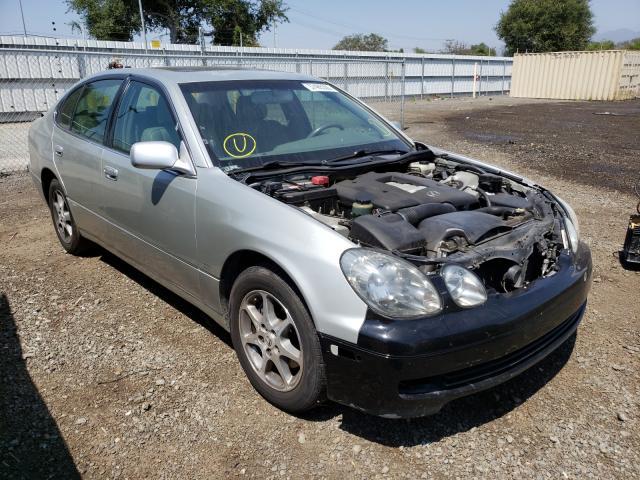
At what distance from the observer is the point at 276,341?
2672 millimetres

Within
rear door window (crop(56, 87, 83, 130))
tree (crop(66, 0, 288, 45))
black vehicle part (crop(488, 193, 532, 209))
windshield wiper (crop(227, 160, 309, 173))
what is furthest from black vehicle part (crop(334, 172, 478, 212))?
tree (crop(66, 0, 288, 45))

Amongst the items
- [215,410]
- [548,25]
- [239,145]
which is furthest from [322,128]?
[548,25]

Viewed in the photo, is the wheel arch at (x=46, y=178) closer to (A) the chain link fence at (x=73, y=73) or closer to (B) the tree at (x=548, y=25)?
(A) the chain link fence at (x=73, y=73)

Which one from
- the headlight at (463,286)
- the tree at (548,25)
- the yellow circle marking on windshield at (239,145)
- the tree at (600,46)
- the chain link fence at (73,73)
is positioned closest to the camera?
the headlight at (463,286)

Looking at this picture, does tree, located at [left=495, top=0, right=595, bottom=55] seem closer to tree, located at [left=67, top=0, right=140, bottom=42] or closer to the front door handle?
tree, located at [left=67, top=0, right=140, bottom=42]

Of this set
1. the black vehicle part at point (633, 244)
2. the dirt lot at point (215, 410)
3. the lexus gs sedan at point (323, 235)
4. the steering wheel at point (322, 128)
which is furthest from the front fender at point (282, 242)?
the black vehicle part at point (633, 244)

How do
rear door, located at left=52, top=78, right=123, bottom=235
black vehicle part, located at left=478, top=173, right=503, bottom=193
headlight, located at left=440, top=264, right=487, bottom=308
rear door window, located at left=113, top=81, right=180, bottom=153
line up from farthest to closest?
rear door, located at left=52, top=78, right=123, bottom=235, black vehicle part, located at left=478, top=173, right=503, bottom=193, rear door window, located at left=113, top=81, right=180, bottom=153, headlight, located at left=440, top=264, right=487, bottom=308

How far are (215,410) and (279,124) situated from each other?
189 cm

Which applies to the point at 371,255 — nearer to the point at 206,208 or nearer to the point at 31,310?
the point at 206,208

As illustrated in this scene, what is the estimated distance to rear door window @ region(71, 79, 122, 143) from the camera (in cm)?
404

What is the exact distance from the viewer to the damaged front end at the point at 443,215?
252cm

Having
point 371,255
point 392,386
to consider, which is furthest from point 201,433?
point 371,255

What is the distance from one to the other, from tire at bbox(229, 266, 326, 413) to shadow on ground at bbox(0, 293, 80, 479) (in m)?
0.97

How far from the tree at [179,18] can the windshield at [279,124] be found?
121 ft
